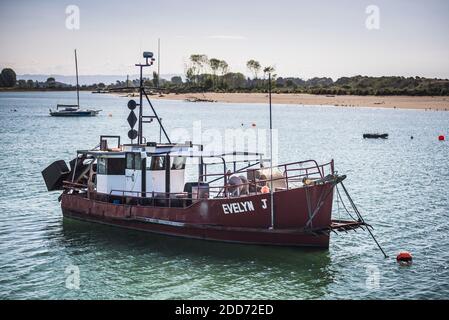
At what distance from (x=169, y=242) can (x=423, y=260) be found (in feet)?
30.7

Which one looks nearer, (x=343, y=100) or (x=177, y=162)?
(x=177, y=162)

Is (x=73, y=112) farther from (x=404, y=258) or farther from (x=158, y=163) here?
(x=404, y=258)

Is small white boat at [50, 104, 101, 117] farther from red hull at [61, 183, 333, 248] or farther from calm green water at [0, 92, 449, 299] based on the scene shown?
red hull at [61, 183, 333, 248]

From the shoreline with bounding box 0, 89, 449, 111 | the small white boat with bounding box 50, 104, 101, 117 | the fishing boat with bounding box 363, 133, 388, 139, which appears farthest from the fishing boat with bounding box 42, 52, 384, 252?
the shoreline with bounding box 0, 89, 449, 111

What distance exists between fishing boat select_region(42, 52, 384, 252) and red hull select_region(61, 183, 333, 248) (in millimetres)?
35

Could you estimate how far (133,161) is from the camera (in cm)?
2427

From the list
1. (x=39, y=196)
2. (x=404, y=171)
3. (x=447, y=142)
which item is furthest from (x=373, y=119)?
(x=39, y=196)

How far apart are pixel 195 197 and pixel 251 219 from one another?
285 centimetres

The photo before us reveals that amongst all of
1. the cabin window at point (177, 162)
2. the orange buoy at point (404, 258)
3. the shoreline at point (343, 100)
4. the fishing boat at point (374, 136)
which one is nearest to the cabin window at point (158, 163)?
the cabin window at point (177, 162)

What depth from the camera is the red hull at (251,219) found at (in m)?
20.5

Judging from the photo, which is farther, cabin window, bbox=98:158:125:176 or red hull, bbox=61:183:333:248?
cabin window, bbox=98:158:125:176

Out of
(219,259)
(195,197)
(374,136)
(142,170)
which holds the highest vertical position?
(142,170)

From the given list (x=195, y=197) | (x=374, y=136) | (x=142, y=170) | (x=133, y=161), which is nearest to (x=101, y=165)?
(x=133, y=161)

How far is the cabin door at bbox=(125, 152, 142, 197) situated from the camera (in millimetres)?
24050
